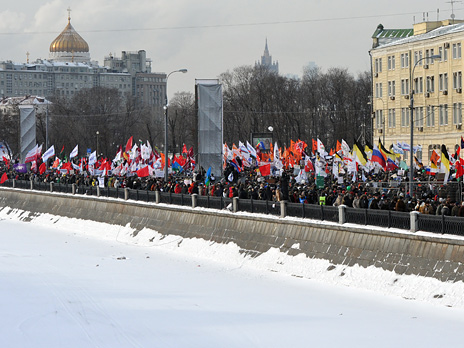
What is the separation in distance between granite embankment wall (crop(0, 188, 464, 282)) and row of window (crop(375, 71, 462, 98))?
2712cm

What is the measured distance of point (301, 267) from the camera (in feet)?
110

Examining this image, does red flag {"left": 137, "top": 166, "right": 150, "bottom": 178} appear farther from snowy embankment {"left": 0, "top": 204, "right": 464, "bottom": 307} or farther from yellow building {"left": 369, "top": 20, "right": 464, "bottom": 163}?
yellow building {"left": 369, "top": 20, "right": 464, "bottom": 163}

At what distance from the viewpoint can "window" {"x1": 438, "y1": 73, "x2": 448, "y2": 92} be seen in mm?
69875

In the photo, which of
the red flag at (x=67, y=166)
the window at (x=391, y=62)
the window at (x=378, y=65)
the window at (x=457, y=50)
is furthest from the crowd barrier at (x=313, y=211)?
the window at (x=378, y=65)

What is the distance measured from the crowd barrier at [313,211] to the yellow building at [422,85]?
23268 mm

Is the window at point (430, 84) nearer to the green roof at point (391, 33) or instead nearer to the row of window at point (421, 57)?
the row of window at point (421, 57)

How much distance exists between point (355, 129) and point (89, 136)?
36.7 metres

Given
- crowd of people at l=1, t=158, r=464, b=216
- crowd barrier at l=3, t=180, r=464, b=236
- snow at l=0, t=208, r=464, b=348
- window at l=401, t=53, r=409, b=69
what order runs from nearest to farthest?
snow at l=0, t=208, r=464, b=348 → crowd barrier at l=3, t=180, r=464, b=236 → crowd of people at l=1, t=158, r=464, b=216 → window at l=401, t=53, r=409, b=69

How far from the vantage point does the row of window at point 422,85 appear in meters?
68.4

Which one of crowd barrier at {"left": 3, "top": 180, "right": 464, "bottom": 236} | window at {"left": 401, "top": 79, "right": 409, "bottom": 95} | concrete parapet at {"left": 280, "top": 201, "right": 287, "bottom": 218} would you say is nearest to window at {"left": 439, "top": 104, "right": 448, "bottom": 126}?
window at {"left": 401, "top": 79, "right": 409, "bottom": 95}

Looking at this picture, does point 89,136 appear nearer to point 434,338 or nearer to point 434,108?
point 434,108

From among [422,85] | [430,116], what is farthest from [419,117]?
[422,85]

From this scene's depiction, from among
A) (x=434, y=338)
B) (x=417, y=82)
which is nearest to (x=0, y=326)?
(x=434, y=338)

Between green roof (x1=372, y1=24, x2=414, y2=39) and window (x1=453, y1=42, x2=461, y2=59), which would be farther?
green roof (x1=372, y1=24, x2=414, y2=39)
